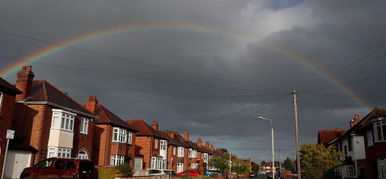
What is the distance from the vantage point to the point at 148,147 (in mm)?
54781

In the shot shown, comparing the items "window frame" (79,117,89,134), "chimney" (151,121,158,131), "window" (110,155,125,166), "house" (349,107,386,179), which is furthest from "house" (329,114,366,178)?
"window frame" (79,117,89,134)

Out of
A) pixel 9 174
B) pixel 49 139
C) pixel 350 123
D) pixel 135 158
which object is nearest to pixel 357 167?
pixel 350 123

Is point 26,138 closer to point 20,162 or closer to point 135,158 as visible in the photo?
point 20,162

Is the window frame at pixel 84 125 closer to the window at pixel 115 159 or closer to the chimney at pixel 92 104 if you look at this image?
the chimney at pixel 92 104

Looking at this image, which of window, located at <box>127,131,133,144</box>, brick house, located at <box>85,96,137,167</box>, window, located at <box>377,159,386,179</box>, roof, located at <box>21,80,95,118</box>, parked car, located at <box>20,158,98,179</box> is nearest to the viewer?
parked car, located at <box>20,158,98,179</box>

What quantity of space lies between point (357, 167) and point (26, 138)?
126ft

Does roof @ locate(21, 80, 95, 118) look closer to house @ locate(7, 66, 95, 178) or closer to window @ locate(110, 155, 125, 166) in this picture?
house @ locate(7, 66, 95, 178)

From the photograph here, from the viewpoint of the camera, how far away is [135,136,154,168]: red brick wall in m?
54.2

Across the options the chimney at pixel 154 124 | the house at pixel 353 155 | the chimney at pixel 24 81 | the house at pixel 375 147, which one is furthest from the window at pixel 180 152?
the chimney at pixel 24 81

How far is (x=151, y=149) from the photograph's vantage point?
55062 millimetres

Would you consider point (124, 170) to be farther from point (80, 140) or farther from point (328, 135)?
point (328, 135)

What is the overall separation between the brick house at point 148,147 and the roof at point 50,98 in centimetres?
1813

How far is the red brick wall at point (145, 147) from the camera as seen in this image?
54156mm

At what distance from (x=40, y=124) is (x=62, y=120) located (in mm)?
2336
